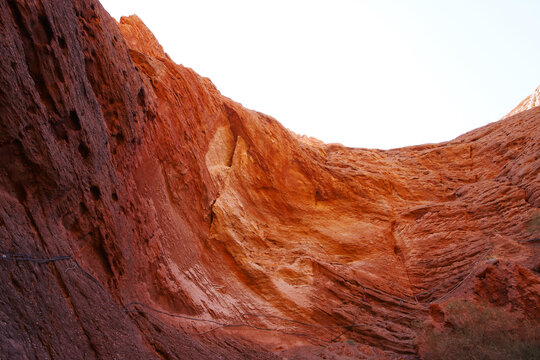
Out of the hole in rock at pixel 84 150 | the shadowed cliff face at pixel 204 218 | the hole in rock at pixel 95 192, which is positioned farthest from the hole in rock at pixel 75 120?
the hole in rock at pixel 95 192

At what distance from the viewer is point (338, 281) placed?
13.5 m

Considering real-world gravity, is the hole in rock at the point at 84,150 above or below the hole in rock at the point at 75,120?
below

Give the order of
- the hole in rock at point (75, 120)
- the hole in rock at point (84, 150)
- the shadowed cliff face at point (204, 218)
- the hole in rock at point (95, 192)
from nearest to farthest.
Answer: the shadowed cliff face at point (204, 218) < the hole in rock at point (75, 120) < the hole in rock at point (84, 150) < the hole in rock at point (95, 192)

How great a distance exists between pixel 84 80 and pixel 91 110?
0.59 metres

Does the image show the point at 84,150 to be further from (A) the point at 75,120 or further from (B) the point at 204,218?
(B) the point at 204,218

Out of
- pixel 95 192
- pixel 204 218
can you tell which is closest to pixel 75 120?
pixel 95 192

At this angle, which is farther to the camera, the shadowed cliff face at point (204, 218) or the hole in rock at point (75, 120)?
the hole in rock at point (75, 120)

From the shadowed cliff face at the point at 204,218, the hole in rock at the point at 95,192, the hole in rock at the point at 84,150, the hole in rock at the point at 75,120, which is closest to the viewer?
the shadowed cliff face at the point at 204,218

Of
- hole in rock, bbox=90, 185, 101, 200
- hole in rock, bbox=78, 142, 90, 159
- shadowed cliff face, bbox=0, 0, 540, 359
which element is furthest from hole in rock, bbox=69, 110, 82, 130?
hole in rock, bbox=90, 185, 101, 200

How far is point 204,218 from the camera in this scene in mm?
12836

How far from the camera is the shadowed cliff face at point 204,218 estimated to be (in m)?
5.48

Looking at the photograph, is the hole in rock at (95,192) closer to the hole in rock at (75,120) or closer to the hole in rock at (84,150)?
the hole in rock at (84,150)

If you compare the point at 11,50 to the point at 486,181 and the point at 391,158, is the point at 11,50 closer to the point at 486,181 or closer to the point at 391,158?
the point at 486,181

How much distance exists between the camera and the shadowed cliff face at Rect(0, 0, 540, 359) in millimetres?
5484
